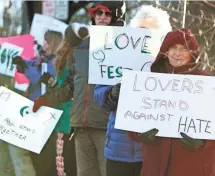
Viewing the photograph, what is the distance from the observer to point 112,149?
14.7ft

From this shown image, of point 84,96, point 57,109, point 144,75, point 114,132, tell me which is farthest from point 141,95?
point 57,109

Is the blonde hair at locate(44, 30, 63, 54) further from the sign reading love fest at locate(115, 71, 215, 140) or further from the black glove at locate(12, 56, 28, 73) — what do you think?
the sign reading love fest at locate(115, 71, 215, 140)

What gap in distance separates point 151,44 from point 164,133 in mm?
777

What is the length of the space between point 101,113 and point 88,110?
0.34ft

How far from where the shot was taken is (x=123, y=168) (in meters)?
4.48

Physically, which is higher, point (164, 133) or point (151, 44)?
point (151, 44)

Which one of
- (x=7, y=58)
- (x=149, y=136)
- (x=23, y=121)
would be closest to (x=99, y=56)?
(x=149, y=136)

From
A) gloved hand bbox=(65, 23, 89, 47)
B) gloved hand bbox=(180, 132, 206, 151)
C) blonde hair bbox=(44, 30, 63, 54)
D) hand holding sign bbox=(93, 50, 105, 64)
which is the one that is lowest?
gloved hand bbox=(180, 132, 206, 151)

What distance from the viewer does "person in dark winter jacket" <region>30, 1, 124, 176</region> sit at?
16.5 ft

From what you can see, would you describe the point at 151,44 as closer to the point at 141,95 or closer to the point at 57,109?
the point at 141,95

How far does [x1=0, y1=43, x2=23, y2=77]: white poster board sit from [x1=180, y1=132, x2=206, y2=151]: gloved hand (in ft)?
7.48

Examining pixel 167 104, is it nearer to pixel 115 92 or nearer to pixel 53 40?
pixel 115 92

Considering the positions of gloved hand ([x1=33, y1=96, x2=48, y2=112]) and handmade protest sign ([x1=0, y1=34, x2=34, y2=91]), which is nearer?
gloved hand ([x1=33, y1=96, x2=48, y2=112])

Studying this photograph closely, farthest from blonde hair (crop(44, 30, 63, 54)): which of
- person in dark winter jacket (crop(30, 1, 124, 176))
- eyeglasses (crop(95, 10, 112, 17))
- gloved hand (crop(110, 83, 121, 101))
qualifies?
gloved hand (crop(110, 83, 121, 101))
